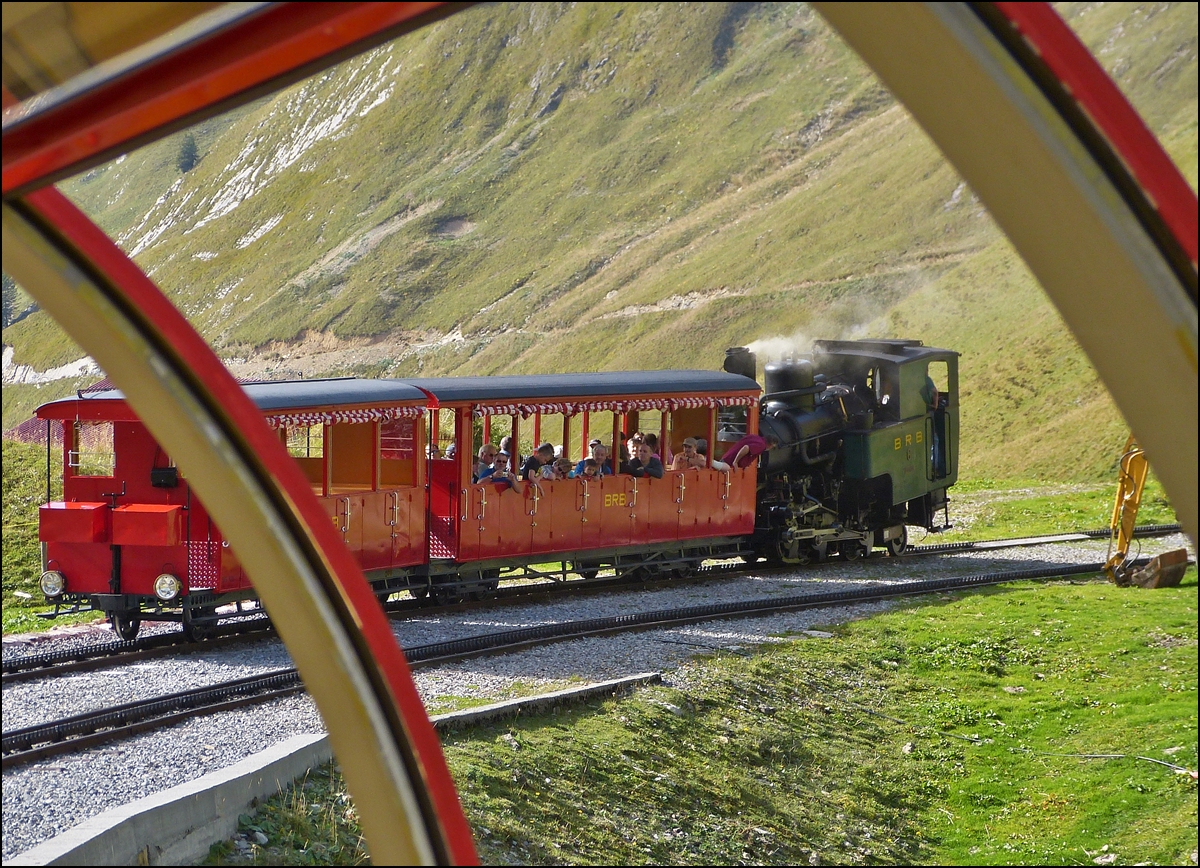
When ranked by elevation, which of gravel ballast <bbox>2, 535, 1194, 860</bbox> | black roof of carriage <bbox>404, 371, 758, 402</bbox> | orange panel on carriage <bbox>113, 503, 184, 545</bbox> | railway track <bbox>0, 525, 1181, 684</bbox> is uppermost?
black roof of carriage <bbox>404, 371, 758, 402</bbox>

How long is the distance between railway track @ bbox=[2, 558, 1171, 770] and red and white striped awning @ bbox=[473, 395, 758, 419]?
9.44ft

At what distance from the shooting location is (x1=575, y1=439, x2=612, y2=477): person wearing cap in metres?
15.4

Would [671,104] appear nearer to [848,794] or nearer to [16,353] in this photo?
[16,353]

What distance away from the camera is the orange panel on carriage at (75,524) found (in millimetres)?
12039

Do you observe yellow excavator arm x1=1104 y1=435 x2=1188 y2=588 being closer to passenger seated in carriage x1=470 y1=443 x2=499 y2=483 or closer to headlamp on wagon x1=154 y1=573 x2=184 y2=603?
passenger seated in carriage x1=470 y1=443 x2=499 y2=483

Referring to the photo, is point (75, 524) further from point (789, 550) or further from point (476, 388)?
point (789, 550)

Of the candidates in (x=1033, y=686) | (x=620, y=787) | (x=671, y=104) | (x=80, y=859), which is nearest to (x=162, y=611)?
(x=620, y=787)

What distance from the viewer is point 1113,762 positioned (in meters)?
10.6

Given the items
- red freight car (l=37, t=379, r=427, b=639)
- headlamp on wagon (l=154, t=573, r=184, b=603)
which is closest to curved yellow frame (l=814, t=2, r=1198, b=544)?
red freight car (l=37, t=379, r=427, b=639)

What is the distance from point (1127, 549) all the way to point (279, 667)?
12268mm

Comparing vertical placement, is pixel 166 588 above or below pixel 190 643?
above

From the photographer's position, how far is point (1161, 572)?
1662 centimetres

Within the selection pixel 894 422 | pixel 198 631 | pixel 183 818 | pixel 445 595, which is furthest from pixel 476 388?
pixel 183 818

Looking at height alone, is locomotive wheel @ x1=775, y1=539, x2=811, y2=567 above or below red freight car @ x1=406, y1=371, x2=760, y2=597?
below
